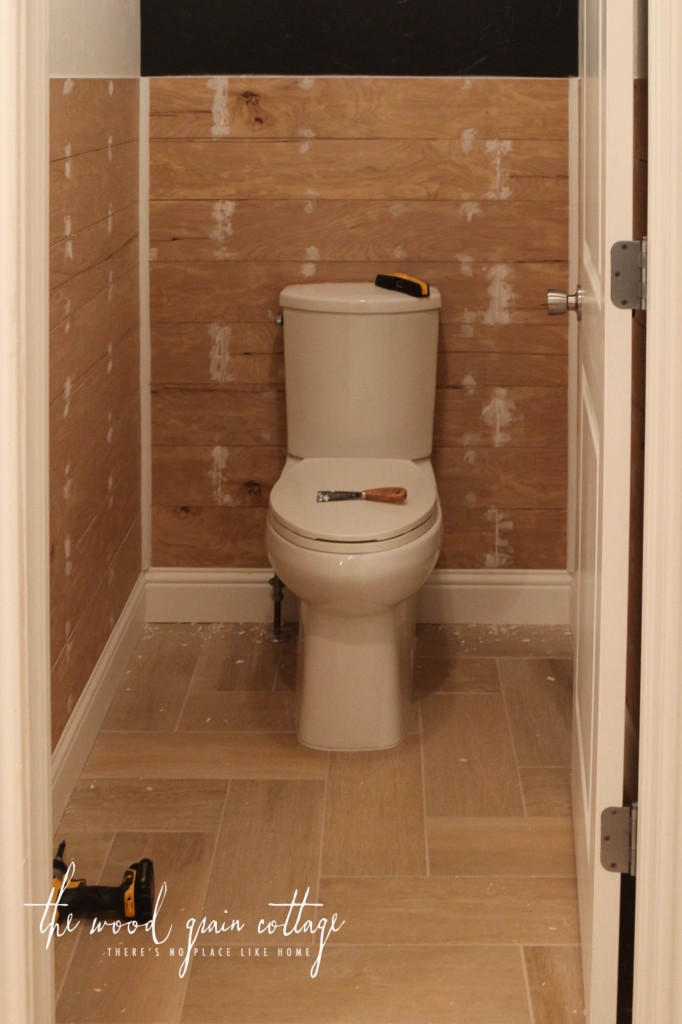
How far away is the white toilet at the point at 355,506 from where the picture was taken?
2.69 metres

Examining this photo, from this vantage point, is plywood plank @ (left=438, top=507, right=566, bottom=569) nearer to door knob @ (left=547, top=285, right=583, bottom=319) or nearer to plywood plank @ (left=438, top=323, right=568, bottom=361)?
plywood plank @ (left=438, top=323, right=568, bottom=361)

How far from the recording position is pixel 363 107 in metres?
3.28

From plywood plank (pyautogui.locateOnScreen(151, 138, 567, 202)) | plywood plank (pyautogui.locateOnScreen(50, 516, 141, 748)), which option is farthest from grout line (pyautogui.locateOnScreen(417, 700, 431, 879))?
plywood plank (pyautogui.locateOnScreen(151, 138, 567, 202))

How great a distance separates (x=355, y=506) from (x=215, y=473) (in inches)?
31.4

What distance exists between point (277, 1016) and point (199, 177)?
6.91ft

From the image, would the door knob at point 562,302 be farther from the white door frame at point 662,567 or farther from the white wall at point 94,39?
the white wall at point 94,39

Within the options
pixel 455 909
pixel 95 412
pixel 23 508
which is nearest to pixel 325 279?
pixel 95 412

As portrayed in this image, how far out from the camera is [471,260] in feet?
11.0

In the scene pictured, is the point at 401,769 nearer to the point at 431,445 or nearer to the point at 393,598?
the point at 393,598

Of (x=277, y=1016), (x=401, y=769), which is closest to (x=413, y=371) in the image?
(x=401, y=769)

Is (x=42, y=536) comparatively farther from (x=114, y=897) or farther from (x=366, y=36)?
(x=366, y=36)

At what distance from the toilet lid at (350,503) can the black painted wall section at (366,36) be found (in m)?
0.99

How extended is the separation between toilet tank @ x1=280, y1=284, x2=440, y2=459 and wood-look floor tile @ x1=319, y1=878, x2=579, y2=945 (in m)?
1.21

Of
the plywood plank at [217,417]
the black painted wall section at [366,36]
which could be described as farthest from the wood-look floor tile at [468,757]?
the black painted wall section at [366,36]
